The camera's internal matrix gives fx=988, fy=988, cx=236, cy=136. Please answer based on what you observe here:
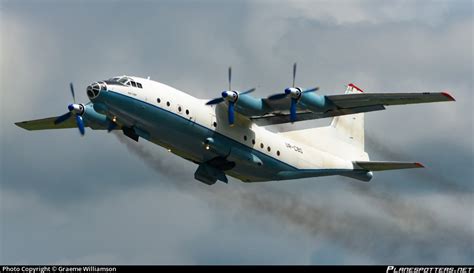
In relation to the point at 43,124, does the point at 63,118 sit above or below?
above

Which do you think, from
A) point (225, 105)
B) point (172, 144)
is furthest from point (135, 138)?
point (225, 105)

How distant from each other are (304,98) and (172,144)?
224 inches

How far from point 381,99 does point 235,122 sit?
6.26m

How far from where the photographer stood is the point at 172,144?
40.2 metres

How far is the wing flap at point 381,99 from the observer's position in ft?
128

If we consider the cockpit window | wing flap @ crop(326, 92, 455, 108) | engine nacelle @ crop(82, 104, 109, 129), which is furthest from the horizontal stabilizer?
the cockpit window

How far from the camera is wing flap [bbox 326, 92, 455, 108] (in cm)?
3894

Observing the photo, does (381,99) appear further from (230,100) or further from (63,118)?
(63,118)

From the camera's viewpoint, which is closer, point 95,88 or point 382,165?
point 95,88

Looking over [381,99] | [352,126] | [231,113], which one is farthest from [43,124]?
[381,99]

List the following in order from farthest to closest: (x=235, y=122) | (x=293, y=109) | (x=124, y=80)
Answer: (x=235, y=122), (x=293, y=109), (x=124, y=80)

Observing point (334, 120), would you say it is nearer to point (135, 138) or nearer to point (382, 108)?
point (382, 108)

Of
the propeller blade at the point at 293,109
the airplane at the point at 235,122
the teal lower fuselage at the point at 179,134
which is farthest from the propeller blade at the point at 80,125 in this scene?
the propeller blade at the point at 293,109

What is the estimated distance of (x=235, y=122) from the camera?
42.0 m
